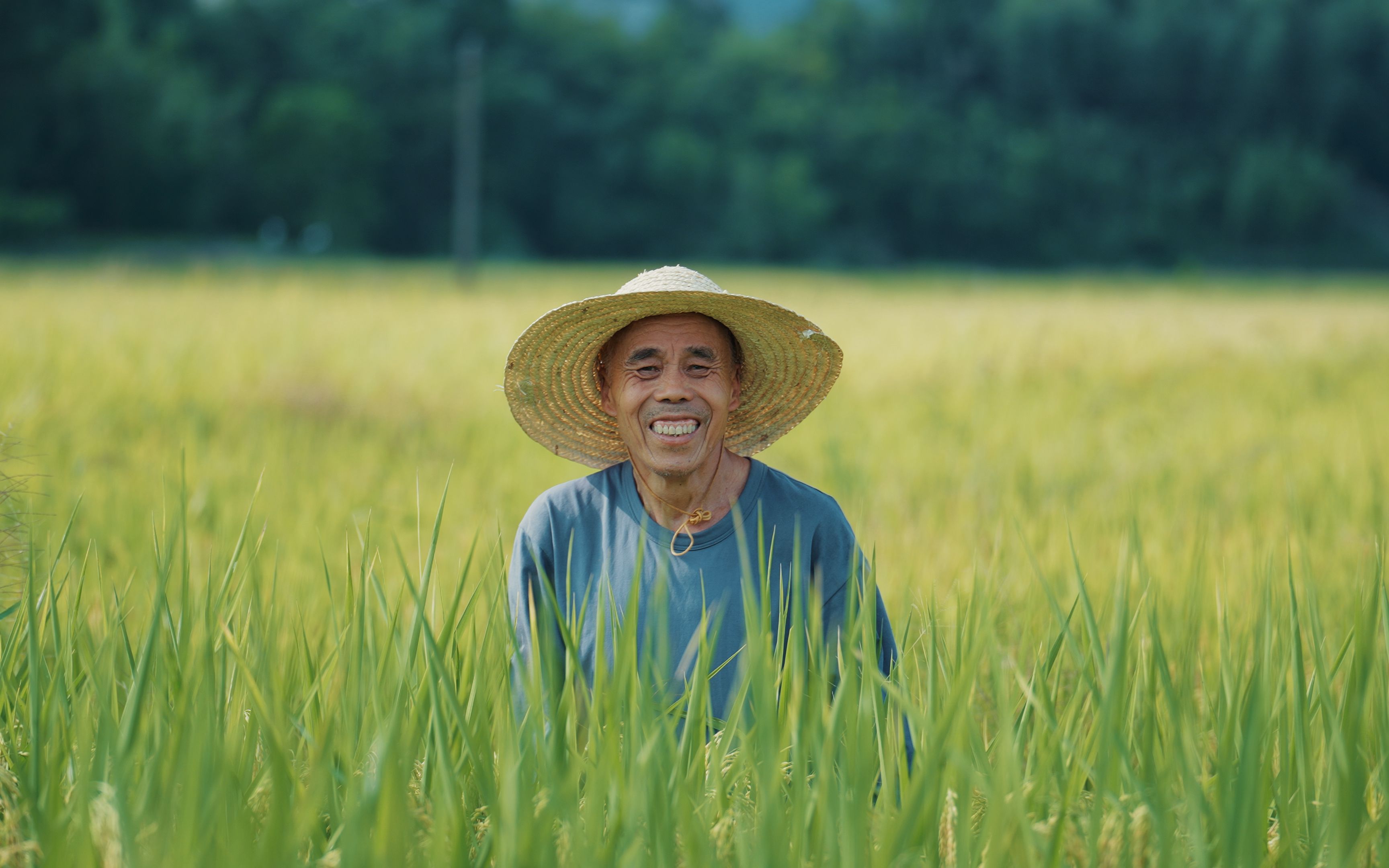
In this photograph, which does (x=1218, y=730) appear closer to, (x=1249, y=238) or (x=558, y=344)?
(x=558, y=344)

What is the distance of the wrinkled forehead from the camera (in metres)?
1.83

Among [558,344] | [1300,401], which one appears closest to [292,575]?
[558,344]

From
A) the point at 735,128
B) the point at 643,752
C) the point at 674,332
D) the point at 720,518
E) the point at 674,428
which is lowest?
the point at 643,752

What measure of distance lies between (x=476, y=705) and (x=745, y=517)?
1.94 ft

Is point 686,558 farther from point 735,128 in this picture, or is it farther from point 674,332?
point 735,128

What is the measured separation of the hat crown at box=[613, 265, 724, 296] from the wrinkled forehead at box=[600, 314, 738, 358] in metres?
0.06

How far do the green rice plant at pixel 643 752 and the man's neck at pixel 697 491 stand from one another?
0.26 metres

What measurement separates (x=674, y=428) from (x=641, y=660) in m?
0.58

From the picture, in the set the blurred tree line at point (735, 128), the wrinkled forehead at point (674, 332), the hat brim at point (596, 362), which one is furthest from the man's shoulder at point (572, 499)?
the blurred tree line at point (735, 128)

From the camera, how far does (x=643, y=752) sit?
1.09m

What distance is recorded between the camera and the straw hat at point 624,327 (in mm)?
1768

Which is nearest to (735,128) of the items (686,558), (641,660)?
(686,558)

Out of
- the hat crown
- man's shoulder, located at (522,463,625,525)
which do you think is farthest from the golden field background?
the hat crown

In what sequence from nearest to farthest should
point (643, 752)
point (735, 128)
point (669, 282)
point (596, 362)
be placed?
point (643, 752) → point (669, 282) → point (596, 362) → point (735, 128)
